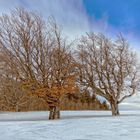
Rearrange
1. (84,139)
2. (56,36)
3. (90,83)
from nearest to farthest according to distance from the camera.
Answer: (84,139) < (56,36) < (90,83)

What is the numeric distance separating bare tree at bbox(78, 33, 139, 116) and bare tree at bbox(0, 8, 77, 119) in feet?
10.3

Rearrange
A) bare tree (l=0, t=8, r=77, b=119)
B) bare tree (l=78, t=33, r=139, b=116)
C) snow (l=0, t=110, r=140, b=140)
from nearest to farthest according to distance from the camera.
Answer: snow (l=0, t=110, r=140, b=140), bare tree (l=0, t=8, r=77, b=119), bare tree (l=78, t=33, r=139, b=116)

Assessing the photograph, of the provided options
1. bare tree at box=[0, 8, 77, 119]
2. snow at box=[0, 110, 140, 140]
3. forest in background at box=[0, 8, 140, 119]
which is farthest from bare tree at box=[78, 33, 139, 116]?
snow at box=[0, 110, 140, 140]

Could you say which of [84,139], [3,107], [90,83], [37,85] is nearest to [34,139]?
[84,139]

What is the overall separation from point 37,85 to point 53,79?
1193 millimetres

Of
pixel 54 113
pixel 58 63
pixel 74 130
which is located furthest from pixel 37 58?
pixel 74 130

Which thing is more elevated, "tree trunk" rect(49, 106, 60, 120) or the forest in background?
the forest in background

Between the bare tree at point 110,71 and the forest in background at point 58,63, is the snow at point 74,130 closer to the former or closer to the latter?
the forest in background at point 58,63

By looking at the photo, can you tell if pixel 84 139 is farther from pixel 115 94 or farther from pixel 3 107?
pixel 3 107

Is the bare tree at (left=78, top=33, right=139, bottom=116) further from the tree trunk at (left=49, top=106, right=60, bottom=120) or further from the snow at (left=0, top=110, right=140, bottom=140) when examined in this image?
the snow at (left=0, top=110, right=140, bottom=140)

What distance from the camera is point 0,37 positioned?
1969cm

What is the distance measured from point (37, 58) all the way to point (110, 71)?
6917 mm

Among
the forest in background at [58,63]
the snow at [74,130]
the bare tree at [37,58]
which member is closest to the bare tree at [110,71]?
the forest in background at [58,63]

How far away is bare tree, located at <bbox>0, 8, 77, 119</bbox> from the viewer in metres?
18.8
